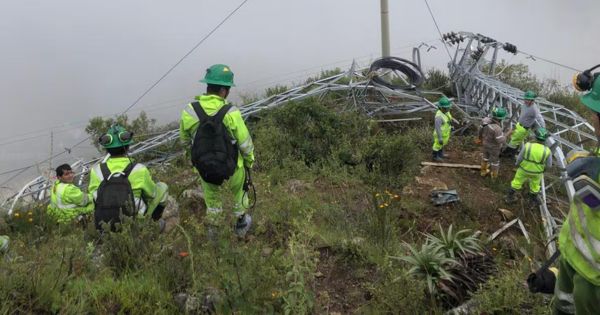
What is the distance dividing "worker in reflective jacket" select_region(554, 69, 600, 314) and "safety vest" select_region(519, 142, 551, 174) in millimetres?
4955

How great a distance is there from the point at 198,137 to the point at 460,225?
3.88 metres

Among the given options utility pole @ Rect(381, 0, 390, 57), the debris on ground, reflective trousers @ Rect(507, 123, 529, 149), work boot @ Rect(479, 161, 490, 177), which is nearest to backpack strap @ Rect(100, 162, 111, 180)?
the debris on ground

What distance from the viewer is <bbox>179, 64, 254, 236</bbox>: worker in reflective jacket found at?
483cm

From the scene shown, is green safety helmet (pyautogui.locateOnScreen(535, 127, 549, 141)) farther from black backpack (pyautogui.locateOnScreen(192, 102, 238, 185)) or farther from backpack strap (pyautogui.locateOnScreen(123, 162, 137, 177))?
backpack strap (pyautogui.locateOnScreen(123, 162, 137, 177))

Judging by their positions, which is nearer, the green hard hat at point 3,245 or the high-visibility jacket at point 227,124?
the green hard hat at point 3,245

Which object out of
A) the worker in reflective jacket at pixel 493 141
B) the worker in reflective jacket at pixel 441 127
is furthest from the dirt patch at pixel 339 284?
the worker in reflective jacket at pixel 441 127

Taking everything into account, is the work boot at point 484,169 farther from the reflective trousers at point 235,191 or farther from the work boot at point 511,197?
the reflective trousers at point 235,191

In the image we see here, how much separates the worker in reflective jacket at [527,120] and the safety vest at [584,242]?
21.4ft

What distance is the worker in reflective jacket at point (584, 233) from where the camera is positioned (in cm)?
222

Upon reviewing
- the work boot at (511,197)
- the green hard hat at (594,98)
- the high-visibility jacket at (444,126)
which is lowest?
the work boot at (511,197)

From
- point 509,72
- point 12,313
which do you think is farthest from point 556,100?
point 12,313

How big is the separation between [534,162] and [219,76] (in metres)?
5.02

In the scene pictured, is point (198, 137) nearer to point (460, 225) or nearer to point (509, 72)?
point (460, 225)

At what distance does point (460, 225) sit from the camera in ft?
21.5
